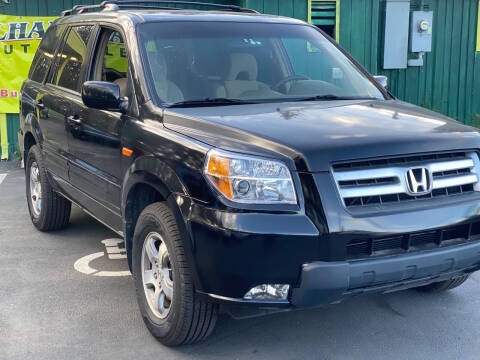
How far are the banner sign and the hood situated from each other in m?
6.86

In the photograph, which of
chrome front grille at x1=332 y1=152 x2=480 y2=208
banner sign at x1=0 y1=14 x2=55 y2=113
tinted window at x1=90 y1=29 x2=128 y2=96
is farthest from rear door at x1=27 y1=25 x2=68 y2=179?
banner sign at x1=0 y1=14 x2=55 y2=113

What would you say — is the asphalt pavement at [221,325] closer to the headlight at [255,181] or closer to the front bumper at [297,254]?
the front bumper at [297,254]

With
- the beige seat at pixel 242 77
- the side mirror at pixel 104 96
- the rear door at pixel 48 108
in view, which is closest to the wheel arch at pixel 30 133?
the rear door at pixel 48 108

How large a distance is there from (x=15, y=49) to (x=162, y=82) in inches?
265

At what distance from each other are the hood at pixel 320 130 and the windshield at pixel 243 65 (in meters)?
0.28

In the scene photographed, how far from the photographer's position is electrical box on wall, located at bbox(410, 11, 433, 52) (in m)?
10.5

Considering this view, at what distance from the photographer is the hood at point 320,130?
3.12 meters

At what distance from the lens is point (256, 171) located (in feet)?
10.2

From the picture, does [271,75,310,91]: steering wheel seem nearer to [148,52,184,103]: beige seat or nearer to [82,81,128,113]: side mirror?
[148,52,184,103]: beige seat

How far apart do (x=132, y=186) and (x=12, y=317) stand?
1.22m

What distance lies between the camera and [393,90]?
1094 cm

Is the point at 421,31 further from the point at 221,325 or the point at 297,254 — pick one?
the point at 297,254

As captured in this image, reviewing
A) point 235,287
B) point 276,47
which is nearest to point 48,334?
point 235,287

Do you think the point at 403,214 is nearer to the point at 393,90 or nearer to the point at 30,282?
the point at 30,282
